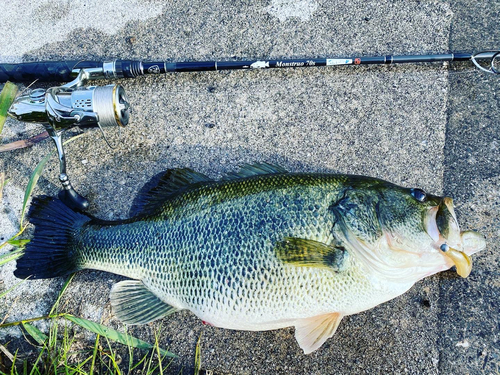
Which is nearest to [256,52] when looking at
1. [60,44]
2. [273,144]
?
[273,144]

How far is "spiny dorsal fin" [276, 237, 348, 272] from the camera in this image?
1.94 m

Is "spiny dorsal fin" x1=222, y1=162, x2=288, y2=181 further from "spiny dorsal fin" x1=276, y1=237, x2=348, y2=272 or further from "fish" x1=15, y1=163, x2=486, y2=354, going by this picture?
"spiny dorsal fin" x1=276, y1=237, x2=348, y2=272

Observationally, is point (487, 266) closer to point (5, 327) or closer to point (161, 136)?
point (161, 136)

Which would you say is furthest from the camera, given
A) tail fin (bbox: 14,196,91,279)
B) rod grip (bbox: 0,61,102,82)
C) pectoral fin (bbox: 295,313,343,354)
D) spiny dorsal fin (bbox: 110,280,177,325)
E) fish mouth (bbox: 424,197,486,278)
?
rod grip (bbox: 0,61,102,82)

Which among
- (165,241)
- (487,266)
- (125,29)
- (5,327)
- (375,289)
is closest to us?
(375,289)

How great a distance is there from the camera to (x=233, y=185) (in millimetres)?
2184

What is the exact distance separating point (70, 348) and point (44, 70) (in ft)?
6.27

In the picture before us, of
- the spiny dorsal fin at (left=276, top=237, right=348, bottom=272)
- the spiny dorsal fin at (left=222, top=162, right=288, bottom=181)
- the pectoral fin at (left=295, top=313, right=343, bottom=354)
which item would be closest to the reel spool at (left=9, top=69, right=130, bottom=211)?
the spiny dorsal fin at (left=222, top=162, right=288, bottom=181)

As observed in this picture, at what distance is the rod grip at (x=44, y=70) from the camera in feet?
8.58

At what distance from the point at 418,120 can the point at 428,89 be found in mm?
241

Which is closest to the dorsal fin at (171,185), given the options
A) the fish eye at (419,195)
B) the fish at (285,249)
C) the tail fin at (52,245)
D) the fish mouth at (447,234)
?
the fish at (285,249)

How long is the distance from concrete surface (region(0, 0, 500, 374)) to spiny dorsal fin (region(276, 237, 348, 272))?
689 mm

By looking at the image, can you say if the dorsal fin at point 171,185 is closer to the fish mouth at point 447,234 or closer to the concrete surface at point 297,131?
the concrete surface at point 297,131

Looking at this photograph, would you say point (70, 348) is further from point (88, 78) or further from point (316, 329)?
point (88, 78)
